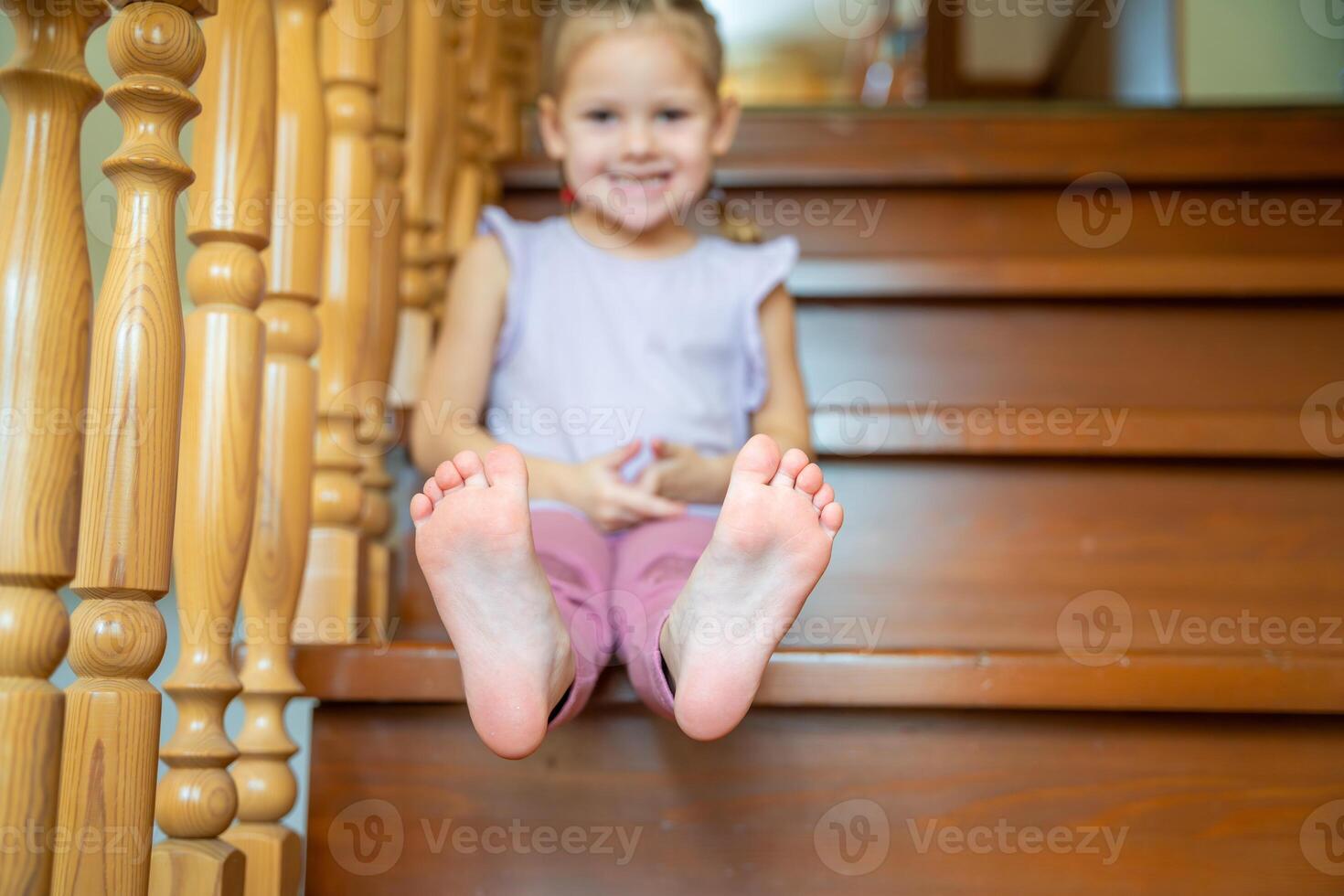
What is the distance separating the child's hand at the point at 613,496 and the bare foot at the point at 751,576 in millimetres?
291

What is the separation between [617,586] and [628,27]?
1.92ft

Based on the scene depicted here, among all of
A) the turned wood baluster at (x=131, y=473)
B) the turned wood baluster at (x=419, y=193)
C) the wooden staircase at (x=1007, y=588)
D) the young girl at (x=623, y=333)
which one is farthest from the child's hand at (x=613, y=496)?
the turned wood baluster at (x=131, y=473)

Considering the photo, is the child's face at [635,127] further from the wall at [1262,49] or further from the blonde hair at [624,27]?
the wall at [1262,49]

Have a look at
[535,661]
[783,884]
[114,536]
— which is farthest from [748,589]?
[114,536]

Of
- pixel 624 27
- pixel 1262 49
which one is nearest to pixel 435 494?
pixel 624 27

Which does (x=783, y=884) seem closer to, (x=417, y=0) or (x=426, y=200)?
(x=426, y=200)

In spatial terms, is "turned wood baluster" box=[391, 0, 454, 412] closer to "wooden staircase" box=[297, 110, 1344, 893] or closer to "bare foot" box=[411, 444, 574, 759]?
"wooden staircase" box=[297, 110, 1344, 893]

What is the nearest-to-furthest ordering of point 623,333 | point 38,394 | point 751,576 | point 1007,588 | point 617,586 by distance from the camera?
1. point 38,394
2. point 751,576
3. point 617,586
4. point 1007,588
5. point 623,333

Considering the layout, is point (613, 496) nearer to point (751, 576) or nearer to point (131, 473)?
point (751, 576)

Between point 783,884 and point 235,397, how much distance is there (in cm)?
48

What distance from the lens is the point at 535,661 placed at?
76 cm

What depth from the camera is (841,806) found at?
0.88m

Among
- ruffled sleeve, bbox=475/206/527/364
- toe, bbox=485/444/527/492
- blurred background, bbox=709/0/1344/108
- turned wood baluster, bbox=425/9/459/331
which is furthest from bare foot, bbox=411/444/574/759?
blurred background, bbox=709/0/1344/108

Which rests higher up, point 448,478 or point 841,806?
point 448,478
